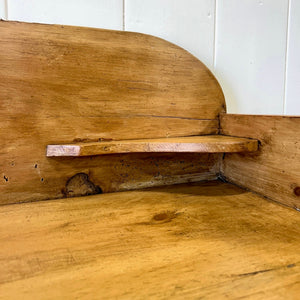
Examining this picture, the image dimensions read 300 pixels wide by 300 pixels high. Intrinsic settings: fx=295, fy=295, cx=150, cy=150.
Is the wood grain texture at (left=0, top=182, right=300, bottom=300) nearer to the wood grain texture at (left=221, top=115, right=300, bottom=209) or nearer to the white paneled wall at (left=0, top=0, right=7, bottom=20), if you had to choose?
the wood grain texture at (left=221, top=115, right=300, bottom=209)

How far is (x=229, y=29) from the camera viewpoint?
856 mm

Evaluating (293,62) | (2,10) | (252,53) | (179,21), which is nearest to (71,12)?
(2,10)

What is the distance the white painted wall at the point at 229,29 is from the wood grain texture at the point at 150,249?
407 millimetres

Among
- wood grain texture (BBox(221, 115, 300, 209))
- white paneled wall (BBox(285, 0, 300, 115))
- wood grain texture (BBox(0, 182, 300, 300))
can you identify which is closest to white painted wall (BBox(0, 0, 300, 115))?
white paneled wall (BBox(285, 0, 300, 115))

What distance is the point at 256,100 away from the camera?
3.00 feet

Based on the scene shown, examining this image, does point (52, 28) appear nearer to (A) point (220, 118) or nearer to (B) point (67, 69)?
(B) point (67, 69)

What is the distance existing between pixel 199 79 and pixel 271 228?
0.42 metres

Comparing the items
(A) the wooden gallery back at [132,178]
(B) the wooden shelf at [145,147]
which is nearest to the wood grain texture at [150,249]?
(A) the wooden gallery back at [132,178]

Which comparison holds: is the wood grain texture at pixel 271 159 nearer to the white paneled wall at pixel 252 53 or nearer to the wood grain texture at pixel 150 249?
the wood grain texture at pixel 150 249

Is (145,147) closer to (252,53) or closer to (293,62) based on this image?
(252,53)

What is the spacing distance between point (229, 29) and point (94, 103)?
1.58ft

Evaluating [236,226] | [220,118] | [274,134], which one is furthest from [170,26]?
[236,226]

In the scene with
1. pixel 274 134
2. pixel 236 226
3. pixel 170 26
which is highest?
pixel 170 26

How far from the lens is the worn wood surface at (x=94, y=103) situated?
0.58 metres
